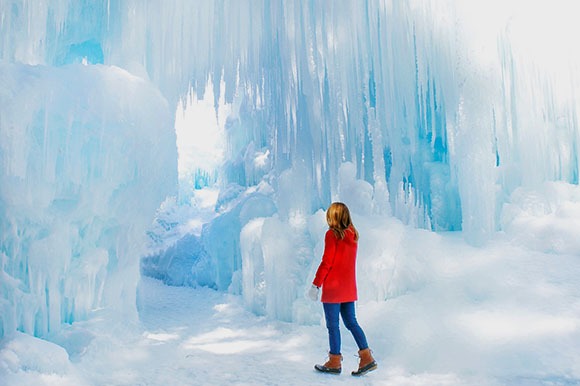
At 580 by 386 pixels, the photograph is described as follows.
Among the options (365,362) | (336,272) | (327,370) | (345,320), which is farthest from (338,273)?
(327,370)

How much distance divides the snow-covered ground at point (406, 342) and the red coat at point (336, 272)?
660mm

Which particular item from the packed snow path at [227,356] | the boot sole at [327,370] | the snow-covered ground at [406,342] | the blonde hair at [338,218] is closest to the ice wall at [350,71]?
the packed snow path at [227,356]

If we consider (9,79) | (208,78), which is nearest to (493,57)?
(208,78)

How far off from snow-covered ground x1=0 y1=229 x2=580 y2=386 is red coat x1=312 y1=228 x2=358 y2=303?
660 millimetres

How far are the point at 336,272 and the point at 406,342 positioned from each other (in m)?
1.74

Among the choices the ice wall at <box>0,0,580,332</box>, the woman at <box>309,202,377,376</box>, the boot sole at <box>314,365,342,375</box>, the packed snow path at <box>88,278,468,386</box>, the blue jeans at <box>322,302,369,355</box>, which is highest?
the ice wall at <box>0,0,580,332</box>

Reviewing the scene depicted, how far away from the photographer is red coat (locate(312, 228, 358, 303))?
354cm

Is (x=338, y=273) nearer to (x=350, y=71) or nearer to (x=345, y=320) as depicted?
(x=345, y=320)

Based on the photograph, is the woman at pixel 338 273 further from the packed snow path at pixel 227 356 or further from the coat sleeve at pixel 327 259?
the packed snow path at pixel 227 356

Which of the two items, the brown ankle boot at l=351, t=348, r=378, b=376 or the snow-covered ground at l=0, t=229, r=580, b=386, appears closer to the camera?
the brown ankle boot at l=351, t=348, r=378, b=376

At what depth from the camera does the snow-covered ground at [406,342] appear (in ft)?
12.6

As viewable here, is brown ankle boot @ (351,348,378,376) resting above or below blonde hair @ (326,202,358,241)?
below

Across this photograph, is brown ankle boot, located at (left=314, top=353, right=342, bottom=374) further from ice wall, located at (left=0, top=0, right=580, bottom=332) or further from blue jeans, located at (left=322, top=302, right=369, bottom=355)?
ice wall, located at (left=0, top=0, right=580, bottom=332)

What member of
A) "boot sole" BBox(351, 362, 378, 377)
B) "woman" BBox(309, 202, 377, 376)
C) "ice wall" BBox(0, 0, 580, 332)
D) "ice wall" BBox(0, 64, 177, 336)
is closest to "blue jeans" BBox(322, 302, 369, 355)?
"woman" BBox(309, 202, 377, 376)
